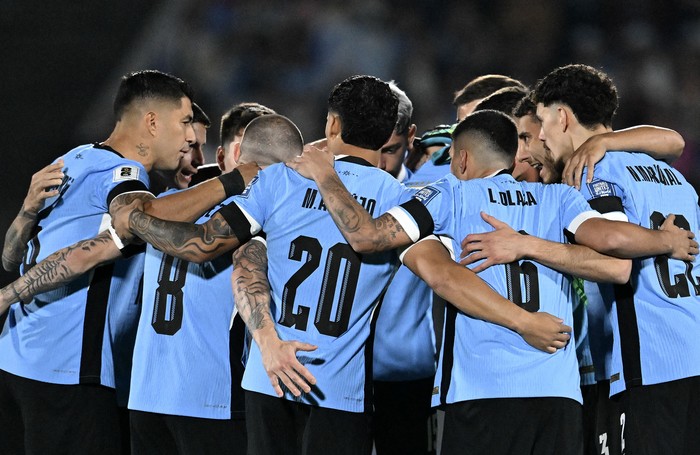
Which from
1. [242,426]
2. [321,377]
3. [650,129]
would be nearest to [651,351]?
[650,129]

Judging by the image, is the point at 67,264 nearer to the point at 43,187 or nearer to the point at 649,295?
the point at 43,187

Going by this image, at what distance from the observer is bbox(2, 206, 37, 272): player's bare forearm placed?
427cm

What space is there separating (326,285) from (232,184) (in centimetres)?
73

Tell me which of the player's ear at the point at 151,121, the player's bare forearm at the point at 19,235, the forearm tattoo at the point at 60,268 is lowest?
the forearm tattoo at the point at 60,268

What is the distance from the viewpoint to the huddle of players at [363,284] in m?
3.50

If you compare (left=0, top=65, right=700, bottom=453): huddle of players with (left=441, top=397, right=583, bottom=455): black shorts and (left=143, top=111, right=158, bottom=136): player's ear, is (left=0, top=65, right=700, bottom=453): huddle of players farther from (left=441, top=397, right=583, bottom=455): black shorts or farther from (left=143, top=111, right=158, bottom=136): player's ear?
(left=143, top=111, right=158, bottom=136): player's ear

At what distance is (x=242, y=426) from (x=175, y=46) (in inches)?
243

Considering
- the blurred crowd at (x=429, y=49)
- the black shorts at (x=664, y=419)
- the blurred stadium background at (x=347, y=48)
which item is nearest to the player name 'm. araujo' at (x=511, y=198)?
the black shorts at (x=664, y=419)

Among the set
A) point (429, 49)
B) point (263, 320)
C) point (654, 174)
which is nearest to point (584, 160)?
point (654, 174)

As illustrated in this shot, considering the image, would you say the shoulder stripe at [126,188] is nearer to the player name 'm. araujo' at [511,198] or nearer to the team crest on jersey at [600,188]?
the player name 'm. araujo' at [511,198]

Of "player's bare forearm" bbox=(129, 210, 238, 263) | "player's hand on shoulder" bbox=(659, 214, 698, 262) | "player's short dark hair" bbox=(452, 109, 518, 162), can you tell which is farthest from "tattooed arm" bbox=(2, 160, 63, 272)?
"player's hand on shoulder" bbox=(659, 214, 698, 262)

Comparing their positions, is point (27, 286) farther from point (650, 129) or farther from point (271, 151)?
point (650, 129)

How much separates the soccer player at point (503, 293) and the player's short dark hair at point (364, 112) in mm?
283

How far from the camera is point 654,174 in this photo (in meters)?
3.98
